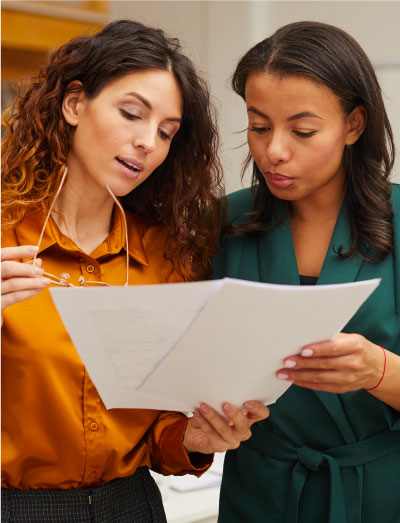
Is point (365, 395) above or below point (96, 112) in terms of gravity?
below

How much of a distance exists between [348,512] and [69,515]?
55 cm

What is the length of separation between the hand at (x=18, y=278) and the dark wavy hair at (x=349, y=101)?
61 cm

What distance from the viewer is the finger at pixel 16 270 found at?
3.65 ft

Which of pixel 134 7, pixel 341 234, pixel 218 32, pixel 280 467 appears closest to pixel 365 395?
pixel 280 467

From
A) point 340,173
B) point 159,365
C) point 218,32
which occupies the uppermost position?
point 218,32

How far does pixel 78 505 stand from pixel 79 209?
1.86 ft

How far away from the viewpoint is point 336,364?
1.19 meters

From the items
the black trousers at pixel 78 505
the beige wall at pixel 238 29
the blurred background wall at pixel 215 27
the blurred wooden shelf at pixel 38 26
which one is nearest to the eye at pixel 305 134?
the black trousers at pixel 78 505

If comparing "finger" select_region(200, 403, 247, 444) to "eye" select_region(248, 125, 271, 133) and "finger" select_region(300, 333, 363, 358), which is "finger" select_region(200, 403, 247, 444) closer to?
"finger" select_region(300, 333, 363, 358)

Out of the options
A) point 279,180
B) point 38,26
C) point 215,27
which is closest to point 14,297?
point 279,180

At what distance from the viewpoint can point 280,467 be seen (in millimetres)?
1517

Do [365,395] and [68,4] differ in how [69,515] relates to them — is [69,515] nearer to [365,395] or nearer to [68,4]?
[365,395]

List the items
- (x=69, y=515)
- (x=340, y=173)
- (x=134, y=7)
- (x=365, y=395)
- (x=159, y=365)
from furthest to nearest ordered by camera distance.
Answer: (x=134, y=7) → (x=340, y=173) → (x=365, y=395) → (x=69, y=515) → (x=159, y=365)

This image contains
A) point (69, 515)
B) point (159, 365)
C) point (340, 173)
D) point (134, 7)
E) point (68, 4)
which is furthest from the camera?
point (134, 7)
